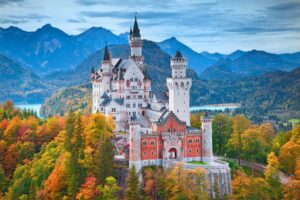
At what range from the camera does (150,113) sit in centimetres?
10081

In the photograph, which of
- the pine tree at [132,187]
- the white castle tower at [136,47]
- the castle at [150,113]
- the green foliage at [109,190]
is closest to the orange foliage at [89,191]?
the green foliage at [109,190]

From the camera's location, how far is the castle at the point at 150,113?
81.9m

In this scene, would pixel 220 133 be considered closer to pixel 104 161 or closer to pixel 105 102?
pixel 105 102

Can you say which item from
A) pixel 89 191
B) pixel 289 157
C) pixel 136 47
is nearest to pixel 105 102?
pixel 136 47

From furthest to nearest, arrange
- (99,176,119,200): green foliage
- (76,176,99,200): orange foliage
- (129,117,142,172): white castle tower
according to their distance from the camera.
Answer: (129,117,142,172): white castle tower
(76,176,99,200): orange foliage
(99,176,119,200): green foliage

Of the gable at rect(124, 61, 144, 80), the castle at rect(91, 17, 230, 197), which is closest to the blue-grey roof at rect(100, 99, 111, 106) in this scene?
the castle at rect(91, 17, 230, 197)

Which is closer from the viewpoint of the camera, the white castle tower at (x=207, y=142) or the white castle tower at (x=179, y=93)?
the white castle tower at (x=207, y=142)

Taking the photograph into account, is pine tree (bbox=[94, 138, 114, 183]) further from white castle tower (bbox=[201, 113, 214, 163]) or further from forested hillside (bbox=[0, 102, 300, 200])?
white castle tower (bbox=[201, 113, 214, 163])

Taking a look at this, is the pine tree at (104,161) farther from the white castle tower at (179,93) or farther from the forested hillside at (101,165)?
the white castle tower at (179,93)

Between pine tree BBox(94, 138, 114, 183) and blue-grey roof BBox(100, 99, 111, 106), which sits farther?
blue-grey roof BBox(100, 99, 111, 106)

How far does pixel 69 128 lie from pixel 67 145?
333 centimetres

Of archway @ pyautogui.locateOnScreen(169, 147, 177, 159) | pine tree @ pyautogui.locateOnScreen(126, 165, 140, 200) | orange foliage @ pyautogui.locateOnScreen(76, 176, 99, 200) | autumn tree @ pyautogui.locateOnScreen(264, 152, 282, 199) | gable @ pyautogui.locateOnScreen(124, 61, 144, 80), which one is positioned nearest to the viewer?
pine tree @ pyautogui.locateOnScreen(126, 165, 140, 200)

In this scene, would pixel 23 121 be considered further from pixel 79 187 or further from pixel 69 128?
pixel 79 187

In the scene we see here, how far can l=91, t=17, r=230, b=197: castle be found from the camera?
81875 mm
